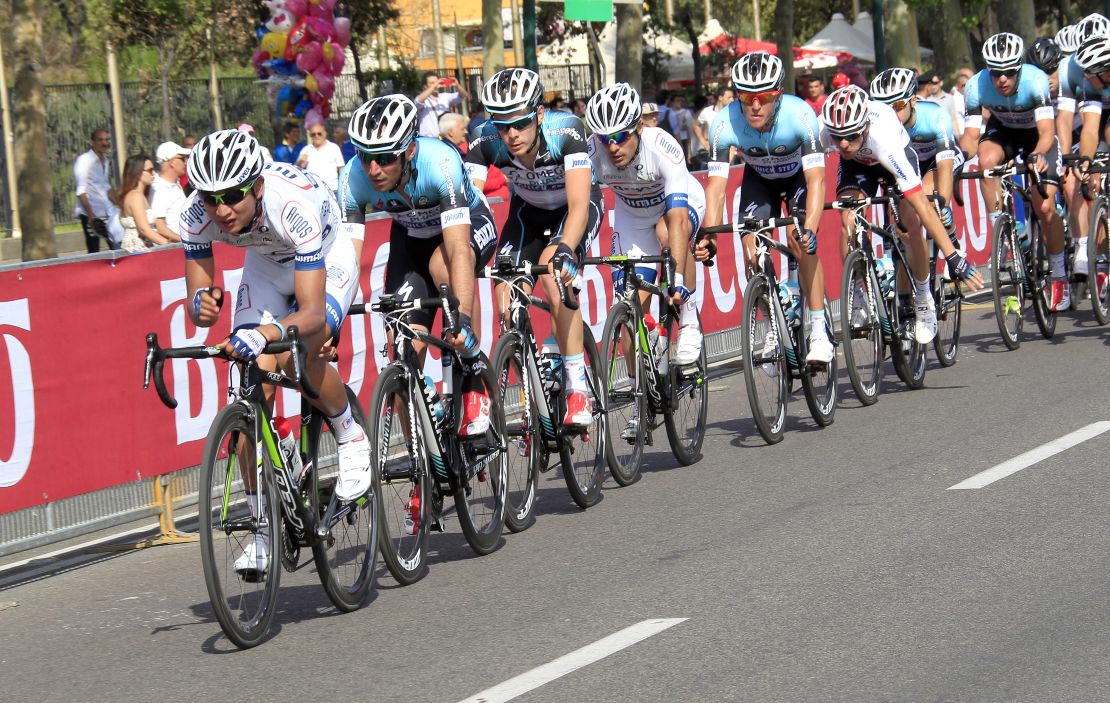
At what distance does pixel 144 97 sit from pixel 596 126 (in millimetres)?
27276

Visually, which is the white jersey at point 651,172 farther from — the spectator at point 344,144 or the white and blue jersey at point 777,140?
the spectator at point 344,144

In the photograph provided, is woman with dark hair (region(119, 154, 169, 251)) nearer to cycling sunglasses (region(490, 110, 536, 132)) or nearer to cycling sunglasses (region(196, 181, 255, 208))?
cycling sunglasses (region(490, 110, 536, 132))

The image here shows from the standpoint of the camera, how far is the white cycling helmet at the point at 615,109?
9.09 meters

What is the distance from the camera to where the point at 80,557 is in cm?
867

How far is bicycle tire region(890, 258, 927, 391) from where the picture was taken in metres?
11.2

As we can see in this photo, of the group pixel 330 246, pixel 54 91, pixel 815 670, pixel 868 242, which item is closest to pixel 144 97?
pixel 54 91

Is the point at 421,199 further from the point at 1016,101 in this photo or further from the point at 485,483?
the point at 1016,101

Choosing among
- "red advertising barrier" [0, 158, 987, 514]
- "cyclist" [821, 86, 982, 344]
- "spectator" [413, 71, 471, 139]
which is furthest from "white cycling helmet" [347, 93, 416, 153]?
"spectator" [413, 71, 471, 139]

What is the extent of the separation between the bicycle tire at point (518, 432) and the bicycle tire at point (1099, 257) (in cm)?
650

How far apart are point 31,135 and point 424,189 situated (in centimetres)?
1402

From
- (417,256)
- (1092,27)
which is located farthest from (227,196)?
(1092,27)

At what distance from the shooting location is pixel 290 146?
2109 cm

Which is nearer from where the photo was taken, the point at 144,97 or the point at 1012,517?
the point at 1012,517

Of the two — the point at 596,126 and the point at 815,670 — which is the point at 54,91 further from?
the point at 815,670
